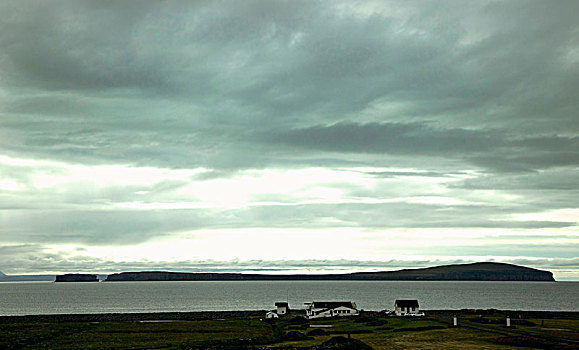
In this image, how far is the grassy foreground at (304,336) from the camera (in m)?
71.8

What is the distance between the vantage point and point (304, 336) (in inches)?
3329

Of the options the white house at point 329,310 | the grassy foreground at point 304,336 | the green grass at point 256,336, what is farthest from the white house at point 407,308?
the green grass at point 256,336

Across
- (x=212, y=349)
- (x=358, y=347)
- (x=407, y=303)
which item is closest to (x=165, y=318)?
(x=407, y=303)

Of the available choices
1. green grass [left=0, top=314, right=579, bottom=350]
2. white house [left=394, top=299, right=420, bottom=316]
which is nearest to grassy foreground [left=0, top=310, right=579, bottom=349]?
green grass [left=0, top=314, right=579, bottom=350]

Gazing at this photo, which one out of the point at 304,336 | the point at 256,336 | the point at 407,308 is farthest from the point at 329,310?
the point at 304,336

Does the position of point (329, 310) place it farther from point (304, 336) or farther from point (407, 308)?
point (304, 336)

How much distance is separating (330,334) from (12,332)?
5751 centimetres

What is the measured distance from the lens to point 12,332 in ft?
331

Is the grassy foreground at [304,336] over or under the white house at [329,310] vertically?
under

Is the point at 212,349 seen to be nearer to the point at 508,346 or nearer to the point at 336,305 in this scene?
the point at 508,346

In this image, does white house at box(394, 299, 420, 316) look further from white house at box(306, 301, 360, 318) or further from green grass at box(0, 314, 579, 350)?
green grass at box(0, 314, 579, 350)

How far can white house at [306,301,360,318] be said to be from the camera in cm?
12381

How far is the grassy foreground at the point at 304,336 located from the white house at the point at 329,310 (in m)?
5.68

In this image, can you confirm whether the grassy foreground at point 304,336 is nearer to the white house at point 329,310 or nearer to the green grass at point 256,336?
the green grass at point 256,336
